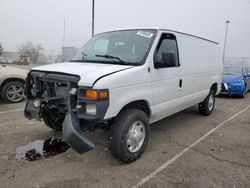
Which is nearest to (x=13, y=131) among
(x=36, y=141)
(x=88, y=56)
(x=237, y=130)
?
(x=36, y=141)

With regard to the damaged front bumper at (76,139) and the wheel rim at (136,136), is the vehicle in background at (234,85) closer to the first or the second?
the wheel rim at (136,136)

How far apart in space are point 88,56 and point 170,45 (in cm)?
162

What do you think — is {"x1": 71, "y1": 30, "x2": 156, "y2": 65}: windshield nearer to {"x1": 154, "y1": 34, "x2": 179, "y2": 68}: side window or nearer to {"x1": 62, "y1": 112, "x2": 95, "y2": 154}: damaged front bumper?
{"x1": 154, "y1": 34, "x2": 179, "y2": 68}: side window

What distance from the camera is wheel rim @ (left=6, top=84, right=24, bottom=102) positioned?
24.4 ft

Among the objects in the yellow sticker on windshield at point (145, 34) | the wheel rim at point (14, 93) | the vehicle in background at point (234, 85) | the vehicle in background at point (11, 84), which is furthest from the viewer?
the vehicle in background at point (234, 85)

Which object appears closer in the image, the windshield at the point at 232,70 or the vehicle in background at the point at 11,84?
the vehicle in background at the point at 11,84

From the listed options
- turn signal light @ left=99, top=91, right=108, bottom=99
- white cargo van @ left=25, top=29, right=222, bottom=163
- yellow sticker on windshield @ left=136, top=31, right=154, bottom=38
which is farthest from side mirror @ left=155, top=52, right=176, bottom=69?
turn signal light @ left=99, top=91, right=108, bottom=99

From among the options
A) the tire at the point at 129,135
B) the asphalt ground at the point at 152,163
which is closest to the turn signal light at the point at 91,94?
the tire at the point at 129,135

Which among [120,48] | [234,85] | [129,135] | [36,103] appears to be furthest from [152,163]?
[234,85]

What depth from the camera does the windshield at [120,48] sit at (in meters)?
3.66

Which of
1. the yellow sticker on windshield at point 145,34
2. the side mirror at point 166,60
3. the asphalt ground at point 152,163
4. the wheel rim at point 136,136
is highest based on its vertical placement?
the yellow sticker on windshield at point 145,34

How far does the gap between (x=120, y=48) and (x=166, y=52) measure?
842mm

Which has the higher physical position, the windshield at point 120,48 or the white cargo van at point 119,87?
the windshield at point 120,48

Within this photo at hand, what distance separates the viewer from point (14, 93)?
296 inches
